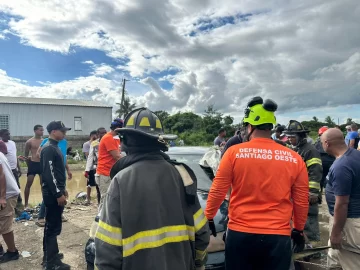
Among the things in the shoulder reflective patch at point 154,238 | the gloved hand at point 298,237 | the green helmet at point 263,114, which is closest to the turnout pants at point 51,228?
the shoulder reflective patch at point 154,238

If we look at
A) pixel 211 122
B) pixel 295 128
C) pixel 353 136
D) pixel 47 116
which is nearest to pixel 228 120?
pixel 211 122

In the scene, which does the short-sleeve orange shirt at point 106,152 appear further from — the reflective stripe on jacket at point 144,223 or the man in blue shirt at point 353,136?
the man in blue shirt at point 353,136

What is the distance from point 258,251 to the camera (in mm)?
2316

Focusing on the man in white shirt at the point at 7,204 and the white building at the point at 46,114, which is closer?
the man in white shirt at the point at 7,204

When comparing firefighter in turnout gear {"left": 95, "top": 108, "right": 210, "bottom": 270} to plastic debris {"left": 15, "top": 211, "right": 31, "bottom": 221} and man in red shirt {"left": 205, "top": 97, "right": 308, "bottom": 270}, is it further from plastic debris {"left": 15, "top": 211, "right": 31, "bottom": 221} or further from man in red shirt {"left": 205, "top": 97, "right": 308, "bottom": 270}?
plastic debris {"left": 15, "top": 211, "right": 31, "bottom": 221}

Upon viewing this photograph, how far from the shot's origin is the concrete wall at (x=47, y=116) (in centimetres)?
2869

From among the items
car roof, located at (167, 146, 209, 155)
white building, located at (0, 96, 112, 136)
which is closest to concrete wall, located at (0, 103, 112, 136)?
white building, located at (0, 96, 112, 136)

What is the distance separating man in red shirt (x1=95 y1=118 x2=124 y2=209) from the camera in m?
5.03

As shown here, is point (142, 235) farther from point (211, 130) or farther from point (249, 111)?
point (211, 130)

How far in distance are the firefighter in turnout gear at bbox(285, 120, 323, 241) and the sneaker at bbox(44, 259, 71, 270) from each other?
339 centimetres

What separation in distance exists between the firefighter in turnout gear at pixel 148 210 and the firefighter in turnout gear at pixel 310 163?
2.65 metres

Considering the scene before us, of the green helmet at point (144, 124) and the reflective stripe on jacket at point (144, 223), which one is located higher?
the green helmet at point (144, 124)

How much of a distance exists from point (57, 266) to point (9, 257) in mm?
930

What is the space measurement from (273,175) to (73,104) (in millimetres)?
31781
